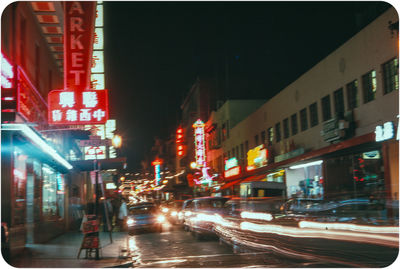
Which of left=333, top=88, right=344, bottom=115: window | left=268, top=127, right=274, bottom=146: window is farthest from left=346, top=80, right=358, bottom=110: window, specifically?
left=268, top=127, right=274, bottom=146: window

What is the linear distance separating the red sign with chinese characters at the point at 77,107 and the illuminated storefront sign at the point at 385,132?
10.6 metres

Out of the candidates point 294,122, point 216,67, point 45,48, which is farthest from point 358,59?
point 216,67

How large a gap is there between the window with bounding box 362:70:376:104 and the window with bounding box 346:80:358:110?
979 millimetres

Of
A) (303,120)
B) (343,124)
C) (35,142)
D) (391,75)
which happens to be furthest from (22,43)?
(303,120)

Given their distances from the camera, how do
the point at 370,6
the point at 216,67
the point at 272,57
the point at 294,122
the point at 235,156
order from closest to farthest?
the point at 370,6 < the point at 294,122 < the point at 235,156 < the point at 272,57 < the point at 216,67

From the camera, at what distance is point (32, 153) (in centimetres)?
1595

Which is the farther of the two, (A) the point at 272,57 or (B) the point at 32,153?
(A) the point at 272,57

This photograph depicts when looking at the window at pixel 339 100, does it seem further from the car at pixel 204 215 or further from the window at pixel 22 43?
the window at pixel 22 43

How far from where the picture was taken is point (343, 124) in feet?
78.8

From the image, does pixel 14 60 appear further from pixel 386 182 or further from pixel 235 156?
pixel 235 156

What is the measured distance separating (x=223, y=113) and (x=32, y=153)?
38403mm

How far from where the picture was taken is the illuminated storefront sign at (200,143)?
52312mm

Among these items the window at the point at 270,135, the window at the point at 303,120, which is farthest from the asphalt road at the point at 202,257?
the window at the point at 270,135

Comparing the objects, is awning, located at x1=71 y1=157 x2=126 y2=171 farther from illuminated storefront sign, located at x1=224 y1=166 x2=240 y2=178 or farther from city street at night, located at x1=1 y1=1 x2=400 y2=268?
illuminated storefront sign, located at x1=224 y1=166 x2=240 y2=178
